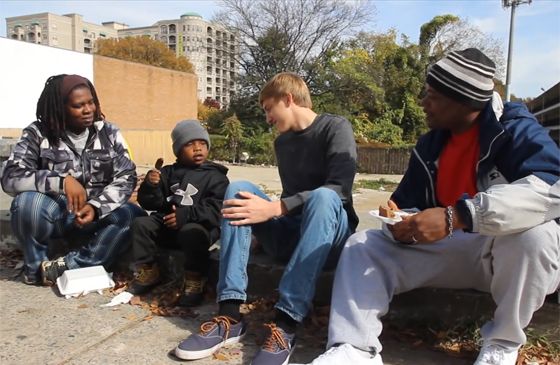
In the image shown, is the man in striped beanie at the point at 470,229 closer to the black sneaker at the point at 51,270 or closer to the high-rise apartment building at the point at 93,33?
the black sneaker at the point at 51,270

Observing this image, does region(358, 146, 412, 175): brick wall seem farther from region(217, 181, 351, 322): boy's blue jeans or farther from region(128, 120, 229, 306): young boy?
region(217, 181, 351, 322): boy's blue jeans

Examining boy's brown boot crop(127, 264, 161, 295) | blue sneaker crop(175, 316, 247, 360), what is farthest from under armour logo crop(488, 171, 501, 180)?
boy's brown boot crop(127, 264, 161, 295)

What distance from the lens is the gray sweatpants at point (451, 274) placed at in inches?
75.9

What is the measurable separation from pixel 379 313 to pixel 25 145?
2.50 meters

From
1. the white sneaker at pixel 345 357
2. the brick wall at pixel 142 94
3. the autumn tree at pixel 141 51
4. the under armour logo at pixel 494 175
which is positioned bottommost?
the white sneaker at pixel 345 357

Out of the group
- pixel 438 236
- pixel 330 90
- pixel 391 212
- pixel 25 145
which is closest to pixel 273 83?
pixel 391 212

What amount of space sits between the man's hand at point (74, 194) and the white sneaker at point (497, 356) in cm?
240

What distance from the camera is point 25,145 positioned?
329 cm

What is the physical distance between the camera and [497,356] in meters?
2.03

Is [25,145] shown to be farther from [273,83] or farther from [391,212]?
[391,212]

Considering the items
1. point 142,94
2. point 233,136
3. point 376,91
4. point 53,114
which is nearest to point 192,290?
point 53,114

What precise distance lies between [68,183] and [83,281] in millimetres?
619

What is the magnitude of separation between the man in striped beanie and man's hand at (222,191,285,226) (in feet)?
1.51


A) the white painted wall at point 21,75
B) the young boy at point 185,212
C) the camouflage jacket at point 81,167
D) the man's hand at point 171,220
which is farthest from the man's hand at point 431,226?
the white painted wall at point 21,75
